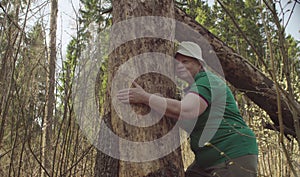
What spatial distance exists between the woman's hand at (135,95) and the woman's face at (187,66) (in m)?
0.43

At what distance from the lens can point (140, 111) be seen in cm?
181

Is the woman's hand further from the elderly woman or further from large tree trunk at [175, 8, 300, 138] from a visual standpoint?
large tree trunk at [175, 8, 300, 138]

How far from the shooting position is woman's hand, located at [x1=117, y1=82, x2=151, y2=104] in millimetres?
1779

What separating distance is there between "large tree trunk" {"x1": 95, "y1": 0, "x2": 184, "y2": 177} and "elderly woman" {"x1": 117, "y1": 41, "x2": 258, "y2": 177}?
0.09 metres

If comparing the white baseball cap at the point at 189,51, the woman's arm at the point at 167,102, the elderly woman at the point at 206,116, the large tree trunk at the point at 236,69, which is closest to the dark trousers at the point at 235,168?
the elderly woman at the point at 206,116

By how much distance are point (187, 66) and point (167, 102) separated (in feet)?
1.48

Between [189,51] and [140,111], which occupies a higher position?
[189,51]

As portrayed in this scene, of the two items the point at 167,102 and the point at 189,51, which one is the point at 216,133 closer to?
the point at 167,102

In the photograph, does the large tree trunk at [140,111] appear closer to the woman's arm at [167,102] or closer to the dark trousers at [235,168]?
the woman's arm at [167,102]

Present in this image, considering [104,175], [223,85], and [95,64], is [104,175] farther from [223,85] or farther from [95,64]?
[223,85]

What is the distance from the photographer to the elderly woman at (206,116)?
180cm

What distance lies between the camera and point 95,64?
7.11 ft

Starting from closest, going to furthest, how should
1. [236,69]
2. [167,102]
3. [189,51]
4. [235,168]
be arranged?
[167,102], [235,168], [189,51], [236,69]

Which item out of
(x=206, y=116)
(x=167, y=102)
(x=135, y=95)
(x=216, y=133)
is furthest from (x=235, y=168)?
(x=135, y=95)
